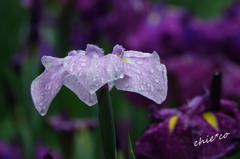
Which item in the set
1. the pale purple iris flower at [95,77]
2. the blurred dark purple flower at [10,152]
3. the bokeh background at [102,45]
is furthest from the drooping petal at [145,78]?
the blurred dark purple flower at [10,152]

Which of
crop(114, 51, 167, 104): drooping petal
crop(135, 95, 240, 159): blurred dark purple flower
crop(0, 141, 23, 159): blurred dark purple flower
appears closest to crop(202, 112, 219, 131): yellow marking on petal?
crop(135, 95, 240, 159): blurred dark purple flower

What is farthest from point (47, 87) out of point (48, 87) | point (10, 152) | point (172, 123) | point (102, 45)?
point (102, 45)

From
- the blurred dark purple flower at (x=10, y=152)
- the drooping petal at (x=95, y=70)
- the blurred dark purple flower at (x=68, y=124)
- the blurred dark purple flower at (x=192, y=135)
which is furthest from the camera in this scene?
the blurred dark purple flower at (x=10, y=152)

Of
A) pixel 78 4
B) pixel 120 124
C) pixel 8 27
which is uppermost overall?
pixel 78 4

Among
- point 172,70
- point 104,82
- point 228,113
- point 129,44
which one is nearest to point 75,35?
point 129,44

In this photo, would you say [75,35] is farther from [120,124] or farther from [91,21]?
[120,124]

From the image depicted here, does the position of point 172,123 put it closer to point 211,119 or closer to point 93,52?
point 211,119

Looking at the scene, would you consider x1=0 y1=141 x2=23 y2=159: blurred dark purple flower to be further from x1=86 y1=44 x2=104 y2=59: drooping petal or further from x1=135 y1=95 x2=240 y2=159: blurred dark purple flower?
x1=86 y1=44 x2=104 y2=59: drooping petal

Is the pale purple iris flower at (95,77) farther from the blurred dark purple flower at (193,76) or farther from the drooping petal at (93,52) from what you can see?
the blurred dark purple flower at (193,76)

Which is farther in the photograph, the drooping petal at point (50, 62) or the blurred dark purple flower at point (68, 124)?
the blurred dark purple flower at point (68, 124)
